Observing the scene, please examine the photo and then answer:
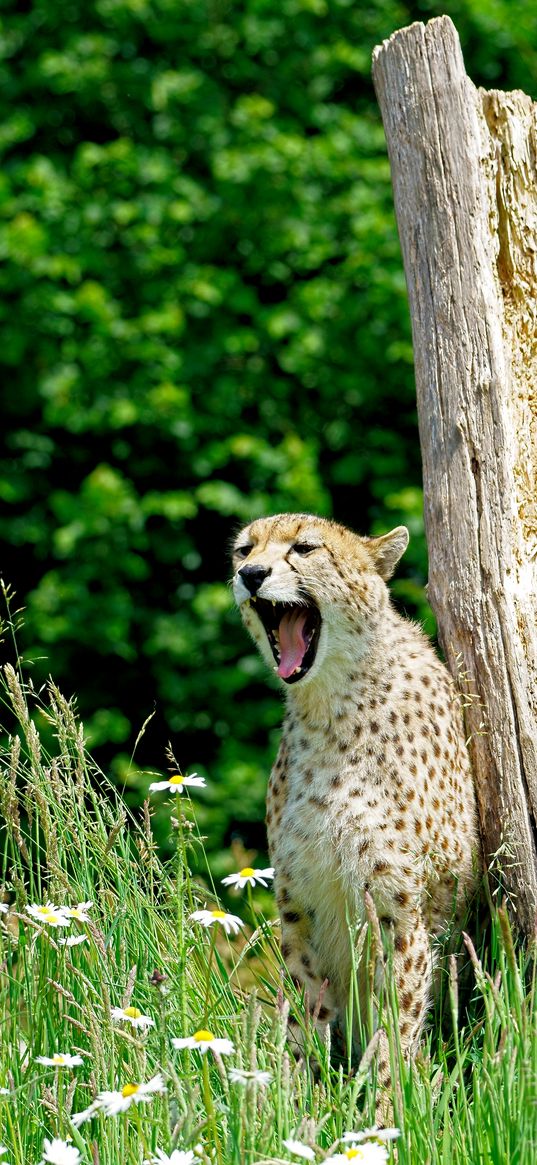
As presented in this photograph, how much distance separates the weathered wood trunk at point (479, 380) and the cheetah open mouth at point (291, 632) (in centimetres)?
36

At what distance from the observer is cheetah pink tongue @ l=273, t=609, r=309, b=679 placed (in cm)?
356

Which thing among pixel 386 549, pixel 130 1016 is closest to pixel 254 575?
pixel 386 549

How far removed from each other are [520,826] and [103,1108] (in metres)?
1.61

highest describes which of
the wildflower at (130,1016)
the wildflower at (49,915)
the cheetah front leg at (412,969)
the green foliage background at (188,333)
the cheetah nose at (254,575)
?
the green foliage background at (188,333)

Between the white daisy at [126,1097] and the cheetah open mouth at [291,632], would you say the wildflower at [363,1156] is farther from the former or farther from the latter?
the cheetah open mouth at [291,632]

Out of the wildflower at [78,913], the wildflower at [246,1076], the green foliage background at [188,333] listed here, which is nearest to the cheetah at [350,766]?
the wildflower at [78,913]

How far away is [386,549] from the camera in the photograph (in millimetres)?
3746

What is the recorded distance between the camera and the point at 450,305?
3.76 meters

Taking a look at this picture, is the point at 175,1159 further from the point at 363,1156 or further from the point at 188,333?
the point at 188,333

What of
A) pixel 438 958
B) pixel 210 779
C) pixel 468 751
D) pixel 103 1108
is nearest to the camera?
pixel 103 1108

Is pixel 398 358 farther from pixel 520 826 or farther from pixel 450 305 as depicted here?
pixel 520 826

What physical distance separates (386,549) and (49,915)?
1.37 meters

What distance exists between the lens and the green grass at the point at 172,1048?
224cm

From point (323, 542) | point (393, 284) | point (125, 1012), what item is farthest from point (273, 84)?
point (125, 1012)
